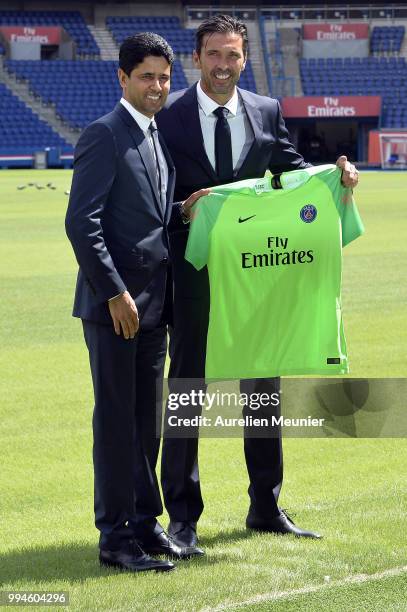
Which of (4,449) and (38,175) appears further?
(38,175)

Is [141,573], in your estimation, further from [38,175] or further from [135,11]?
[135,11]

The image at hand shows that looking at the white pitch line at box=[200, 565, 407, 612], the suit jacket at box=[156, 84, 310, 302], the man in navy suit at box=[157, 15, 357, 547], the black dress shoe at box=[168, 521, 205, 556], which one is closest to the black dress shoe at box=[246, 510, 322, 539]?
the man in navy suit at box=[157, 15, 357, 547]

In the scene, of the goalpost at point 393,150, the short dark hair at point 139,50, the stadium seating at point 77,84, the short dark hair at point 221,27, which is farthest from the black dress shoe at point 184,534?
the stadium seating at point 77,84

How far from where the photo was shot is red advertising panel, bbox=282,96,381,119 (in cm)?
4812

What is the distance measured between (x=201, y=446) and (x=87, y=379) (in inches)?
77.8

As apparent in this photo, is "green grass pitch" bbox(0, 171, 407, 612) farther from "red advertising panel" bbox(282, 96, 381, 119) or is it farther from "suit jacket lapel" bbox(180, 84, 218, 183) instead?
"red advertising panel" bbox(282, 96, 381, 119)

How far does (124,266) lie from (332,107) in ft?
149

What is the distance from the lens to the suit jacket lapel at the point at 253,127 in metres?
4.63

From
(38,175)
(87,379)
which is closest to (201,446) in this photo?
(87,379)

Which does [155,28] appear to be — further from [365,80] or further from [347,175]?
[347,175]

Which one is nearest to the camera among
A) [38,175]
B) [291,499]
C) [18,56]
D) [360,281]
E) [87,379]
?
[291,499]

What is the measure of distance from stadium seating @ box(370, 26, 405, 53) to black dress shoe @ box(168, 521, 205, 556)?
51171 mm

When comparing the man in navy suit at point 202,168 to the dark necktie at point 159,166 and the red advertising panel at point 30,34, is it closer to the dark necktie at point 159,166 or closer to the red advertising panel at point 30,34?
the dark necktie at point 159,166

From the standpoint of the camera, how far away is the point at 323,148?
50.1 metres
